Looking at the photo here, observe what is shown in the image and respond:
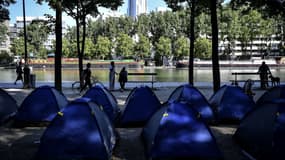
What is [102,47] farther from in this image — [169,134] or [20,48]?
[169,134]

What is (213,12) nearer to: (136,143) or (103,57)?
(136,143)

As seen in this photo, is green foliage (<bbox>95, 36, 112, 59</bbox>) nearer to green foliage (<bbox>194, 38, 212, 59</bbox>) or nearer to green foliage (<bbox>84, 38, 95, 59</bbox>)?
green foliage (<bbox>84, 38, 95, 59</bbox>)

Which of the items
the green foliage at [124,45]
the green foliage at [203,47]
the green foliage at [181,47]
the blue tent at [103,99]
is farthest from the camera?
the green foliage at [181,47]

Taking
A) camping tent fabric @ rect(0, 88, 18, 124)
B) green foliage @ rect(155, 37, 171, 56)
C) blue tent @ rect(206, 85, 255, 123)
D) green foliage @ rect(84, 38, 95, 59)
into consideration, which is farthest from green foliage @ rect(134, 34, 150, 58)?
blue tent @ rect(206, 85, 255, 123)

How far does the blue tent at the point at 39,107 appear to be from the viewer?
41.3 ft

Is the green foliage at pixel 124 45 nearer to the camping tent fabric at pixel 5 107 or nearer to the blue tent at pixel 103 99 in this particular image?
the camping tent fabric at pixel 5 107

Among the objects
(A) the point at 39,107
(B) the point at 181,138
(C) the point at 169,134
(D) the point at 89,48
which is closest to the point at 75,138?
(C) the point at 169,134

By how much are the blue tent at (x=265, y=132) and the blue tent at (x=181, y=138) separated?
1.01 m

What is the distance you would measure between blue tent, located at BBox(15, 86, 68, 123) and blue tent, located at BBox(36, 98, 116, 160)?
439cm

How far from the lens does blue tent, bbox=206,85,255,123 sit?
12.9m

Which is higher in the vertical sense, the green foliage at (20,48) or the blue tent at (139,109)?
the green foliage at (20,48)

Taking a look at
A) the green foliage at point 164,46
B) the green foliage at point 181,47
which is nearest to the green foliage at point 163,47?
the green foliage at point 164,46

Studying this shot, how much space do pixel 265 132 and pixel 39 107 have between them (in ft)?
25.0

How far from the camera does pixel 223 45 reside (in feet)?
321
